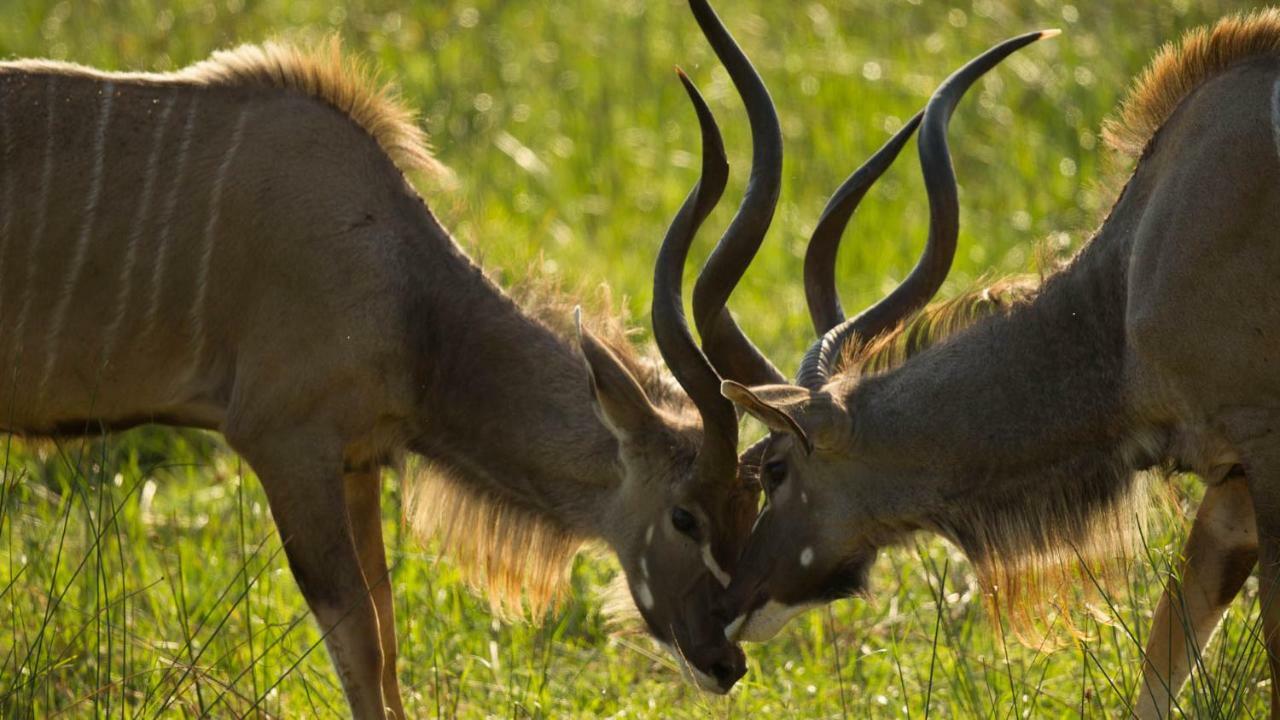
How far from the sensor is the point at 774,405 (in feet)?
12.6

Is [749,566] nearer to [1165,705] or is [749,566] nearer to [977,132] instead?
[1165,705]

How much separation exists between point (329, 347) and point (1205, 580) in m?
1.96

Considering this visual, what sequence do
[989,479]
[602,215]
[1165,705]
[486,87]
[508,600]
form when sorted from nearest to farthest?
1. [989,479]
2. [1165,705]
3. [508,600]
4. [602,215]
5. [486,87]

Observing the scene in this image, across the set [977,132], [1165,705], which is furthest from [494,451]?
[977,132]

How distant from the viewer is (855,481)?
3971 mm

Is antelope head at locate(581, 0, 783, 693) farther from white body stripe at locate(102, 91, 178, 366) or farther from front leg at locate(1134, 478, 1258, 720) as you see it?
white body stripe at locate(102, 91, 178, 366)

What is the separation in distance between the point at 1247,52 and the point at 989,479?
3.35 ft

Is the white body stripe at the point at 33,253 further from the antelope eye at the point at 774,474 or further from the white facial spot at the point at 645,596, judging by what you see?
the antelope eye at the point at 774,474

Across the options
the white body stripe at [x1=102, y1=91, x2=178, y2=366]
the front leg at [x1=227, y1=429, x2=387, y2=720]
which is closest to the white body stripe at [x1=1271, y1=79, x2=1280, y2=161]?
the front leg at [x1=227, y1=429, x2=387, y2=720]

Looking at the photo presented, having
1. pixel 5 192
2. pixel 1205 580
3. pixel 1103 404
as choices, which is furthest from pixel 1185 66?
pixel 5 192

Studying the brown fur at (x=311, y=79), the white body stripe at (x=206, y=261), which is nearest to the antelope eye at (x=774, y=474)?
the brown fur at (x=311, y=79)

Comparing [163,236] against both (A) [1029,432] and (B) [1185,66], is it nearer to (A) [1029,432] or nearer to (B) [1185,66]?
(A) [1029,432]

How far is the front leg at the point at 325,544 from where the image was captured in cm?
411

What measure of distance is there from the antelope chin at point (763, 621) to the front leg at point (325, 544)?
0.78 m
